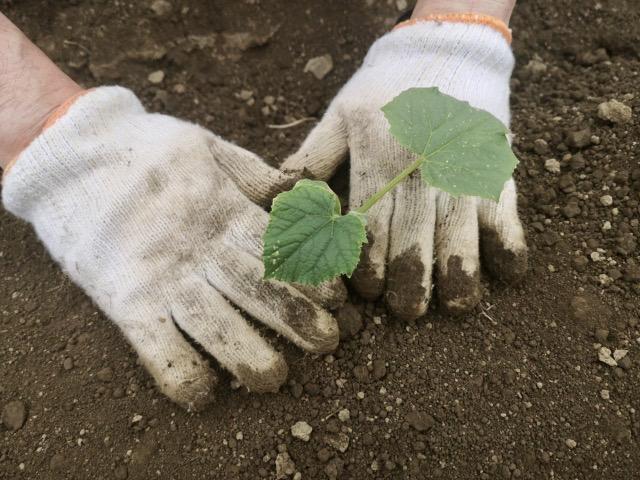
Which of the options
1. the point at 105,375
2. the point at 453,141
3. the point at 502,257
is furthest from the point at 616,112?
the point at 105,375

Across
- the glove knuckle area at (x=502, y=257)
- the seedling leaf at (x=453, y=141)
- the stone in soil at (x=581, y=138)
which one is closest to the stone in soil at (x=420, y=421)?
the glove knuckle area at (x=502, y=257)

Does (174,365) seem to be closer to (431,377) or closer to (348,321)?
(348,321)

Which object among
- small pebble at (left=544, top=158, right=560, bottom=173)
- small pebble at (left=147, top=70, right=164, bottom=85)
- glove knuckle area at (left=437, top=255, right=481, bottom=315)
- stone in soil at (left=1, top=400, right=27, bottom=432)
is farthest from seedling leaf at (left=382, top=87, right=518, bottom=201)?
stone in soil at (left=1, top=400, right=27, bottom=432)

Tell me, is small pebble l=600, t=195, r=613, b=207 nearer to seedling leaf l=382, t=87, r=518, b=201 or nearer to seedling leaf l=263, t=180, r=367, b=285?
seedling leaf l=382, t=87, r=518, b=201

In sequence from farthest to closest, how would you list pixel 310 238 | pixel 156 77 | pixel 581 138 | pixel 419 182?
1. pixel 156 77
2. pixel 581 138
3. pixel 419 182
4. pixel 310 238

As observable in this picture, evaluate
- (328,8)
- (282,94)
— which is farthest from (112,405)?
(328,8)

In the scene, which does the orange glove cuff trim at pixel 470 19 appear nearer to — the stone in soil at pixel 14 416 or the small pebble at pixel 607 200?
the small pebble at pixel 607 200
